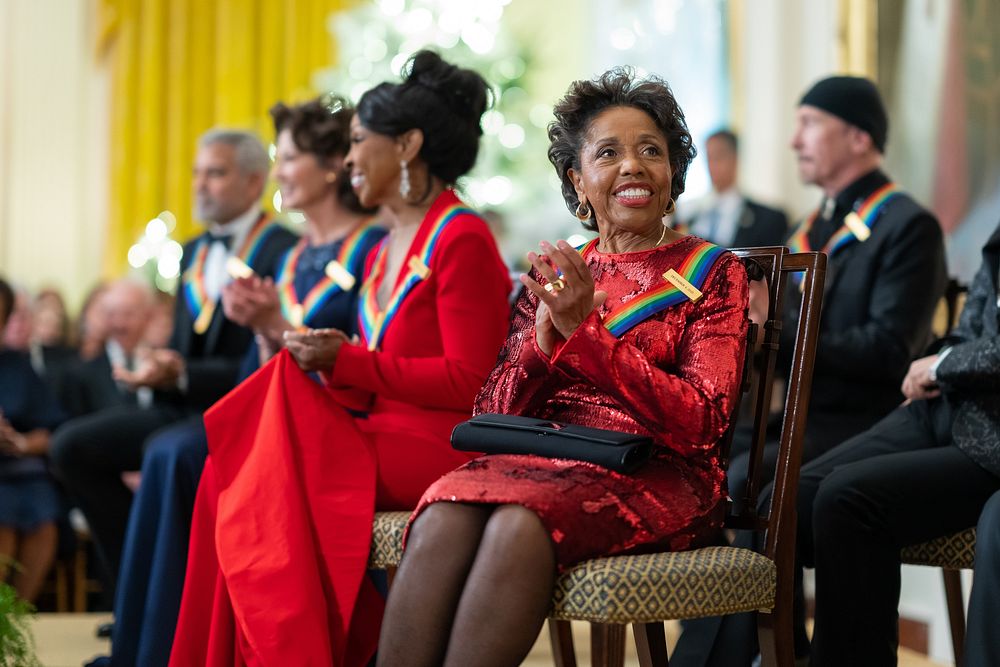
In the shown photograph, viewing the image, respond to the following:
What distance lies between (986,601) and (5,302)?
403 centimetres

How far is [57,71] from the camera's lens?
Result: 28.3 feet

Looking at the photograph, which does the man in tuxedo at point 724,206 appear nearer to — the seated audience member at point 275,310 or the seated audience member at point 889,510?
the seated audience member at point 275,310

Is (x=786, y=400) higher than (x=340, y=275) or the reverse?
the reverse

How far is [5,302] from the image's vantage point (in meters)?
4.98

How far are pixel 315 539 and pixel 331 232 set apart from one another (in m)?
1.38

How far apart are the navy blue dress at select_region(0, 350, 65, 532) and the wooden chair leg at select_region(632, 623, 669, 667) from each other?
3.27 metres

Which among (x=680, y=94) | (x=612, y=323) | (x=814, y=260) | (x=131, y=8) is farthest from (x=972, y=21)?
(x=131, y=8)

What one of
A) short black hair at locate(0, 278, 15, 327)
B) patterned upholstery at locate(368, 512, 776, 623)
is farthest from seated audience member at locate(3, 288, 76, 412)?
patterned upholstery at locate(368, 512, 776, 623)

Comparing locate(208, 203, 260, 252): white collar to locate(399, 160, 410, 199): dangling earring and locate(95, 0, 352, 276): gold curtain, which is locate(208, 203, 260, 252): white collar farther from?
locate(95, 0, 352, 276): gold curtain

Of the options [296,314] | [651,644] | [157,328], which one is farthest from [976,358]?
[157,328]

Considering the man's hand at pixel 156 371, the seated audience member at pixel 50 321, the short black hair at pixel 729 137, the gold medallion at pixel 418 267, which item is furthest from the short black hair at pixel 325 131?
the seated audience member at pixel 50 321

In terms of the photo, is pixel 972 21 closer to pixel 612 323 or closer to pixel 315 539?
pixel 612 323

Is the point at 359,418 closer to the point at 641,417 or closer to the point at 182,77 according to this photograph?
the point at 641,417

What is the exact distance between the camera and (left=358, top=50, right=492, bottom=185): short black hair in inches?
123
